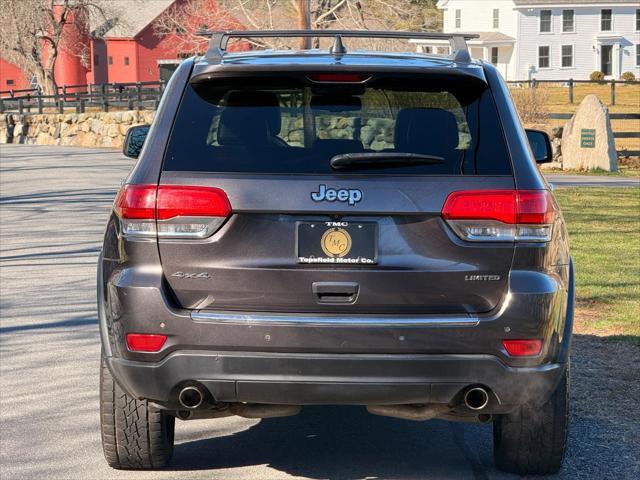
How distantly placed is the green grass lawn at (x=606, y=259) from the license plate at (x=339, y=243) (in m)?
4.42

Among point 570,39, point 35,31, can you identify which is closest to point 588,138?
point 35,31

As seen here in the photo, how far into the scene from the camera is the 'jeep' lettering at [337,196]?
4.62 meters

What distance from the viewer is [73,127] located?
143 ft

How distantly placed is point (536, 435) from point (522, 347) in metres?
Result: 0.71

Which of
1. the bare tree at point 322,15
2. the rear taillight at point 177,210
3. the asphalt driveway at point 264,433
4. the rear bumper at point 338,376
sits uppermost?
the bare tree at point 322,15

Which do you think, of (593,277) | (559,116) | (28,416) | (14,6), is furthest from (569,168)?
(14,6)

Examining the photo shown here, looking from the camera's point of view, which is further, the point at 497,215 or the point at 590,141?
the point at 590,141

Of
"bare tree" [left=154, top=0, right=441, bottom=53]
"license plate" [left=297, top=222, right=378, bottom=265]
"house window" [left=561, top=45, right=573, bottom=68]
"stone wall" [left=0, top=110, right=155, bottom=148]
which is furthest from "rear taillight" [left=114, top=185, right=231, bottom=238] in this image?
"house window" [left=561, top=45, right=573, bottom=68]

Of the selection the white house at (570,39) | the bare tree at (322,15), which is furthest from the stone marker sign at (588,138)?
the white house at (570,39)

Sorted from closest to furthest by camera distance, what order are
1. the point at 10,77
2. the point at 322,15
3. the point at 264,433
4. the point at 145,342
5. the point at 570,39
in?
the point at 145,342, the point at 264,433, the point at 322,15, the point at 570,39, the point at 10,77

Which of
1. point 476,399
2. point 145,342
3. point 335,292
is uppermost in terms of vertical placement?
point 335,292

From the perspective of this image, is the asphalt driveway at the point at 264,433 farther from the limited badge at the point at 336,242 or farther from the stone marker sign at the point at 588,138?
the stone marker sign at the point at 588,138

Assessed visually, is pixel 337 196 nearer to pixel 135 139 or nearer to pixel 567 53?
pixel 135 139

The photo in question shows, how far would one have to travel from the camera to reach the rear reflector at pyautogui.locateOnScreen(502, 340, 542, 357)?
468 centimetres
